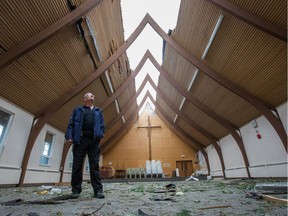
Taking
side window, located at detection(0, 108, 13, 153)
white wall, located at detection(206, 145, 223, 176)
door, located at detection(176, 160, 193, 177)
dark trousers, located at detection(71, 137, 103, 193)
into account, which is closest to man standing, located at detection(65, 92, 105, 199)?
dark trousers, located at detection(71, 137, 103, 193)

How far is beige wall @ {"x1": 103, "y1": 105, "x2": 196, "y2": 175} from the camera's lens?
17.4m

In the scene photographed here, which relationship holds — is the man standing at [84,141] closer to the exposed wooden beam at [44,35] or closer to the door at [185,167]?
the exposed wooden beam at [44,35]

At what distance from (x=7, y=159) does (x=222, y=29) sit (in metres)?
8.86

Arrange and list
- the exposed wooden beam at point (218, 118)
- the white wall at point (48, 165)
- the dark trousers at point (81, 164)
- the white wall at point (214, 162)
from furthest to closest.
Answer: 1. the white wall at point (214, 162)
2. the exposed wooden beam at point (218, 118)
3. the white wall at point (48, 165)
4. the dark trousers at point (81, 164)

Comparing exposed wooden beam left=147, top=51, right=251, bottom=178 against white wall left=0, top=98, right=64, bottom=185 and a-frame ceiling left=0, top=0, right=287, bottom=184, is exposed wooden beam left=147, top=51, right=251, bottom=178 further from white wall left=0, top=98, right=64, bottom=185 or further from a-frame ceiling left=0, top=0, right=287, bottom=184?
white wall left=0, top=98, right=64, bottom=185

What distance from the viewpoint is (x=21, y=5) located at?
4.26 meters

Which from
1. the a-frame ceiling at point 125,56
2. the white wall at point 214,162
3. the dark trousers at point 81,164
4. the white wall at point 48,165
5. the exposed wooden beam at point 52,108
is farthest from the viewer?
the white wall at point 214,162

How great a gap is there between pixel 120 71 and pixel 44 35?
556cm

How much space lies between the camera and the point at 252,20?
4906 millimetres

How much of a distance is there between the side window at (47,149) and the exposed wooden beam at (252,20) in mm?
9514

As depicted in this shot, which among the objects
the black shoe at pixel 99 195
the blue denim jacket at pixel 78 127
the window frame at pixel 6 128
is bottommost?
the black shoe at pixel 99 195

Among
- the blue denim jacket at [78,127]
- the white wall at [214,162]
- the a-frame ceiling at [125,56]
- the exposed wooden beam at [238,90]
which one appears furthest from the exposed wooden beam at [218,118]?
the blue denim jacket at [78,127]

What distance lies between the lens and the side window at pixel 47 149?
28.5 feet

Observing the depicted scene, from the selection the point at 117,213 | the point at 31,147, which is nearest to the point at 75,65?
the point at 31,147
